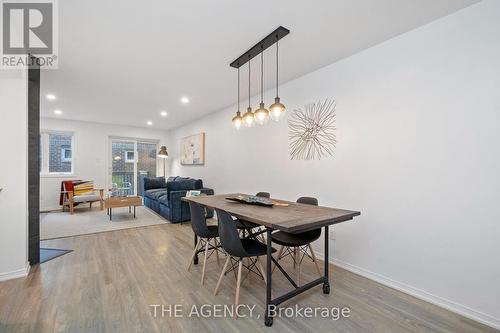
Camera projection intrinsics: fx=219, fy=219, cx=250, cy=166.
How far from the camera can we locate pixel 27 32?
2.26 m

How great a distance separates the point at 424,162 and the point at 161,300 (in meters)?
2.78

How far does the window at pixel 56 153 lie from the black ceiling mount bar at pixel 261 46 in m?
6.15

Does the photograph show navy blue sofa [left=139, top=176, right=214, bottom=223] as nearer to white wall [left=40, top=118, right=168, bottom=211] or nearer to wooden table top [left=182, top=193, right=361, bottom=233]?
white wall [left=40, top=118, right=168, bottom=211]

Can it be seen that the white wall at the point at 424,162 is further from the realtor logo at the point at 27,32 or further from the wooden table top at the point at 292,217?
the realtor logo at the point at 27,32

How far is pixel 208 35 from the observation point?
228 centimetres

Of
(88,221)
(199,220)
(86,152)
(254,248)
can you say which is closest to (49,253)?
(88,221)

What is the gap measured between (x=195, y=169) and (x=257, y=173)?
2848 mm

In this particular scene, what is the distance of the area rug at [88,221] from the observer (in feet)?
13.3

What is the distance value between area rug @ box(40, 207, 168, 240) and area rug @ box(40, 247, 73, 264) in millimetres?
748

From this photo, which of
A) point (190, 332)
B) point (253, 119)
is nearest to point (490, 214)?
point (253, 119)

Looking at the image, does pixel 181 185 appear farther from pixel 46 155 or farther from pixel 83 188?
pixel 46 155

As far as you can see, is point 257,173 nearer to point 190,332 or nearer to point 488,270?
point 190,332

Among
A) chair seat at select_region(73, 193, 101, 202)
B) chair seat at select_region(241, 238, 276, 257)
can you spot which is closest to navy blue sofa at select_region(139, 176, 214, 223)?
chair seat at select_region(73, 193, 101, 202)

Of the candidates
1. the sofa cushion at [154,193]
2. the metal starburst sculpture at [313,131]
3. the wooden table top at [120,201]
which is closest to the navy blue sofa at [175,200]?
the sofa cushion at [154,193]
